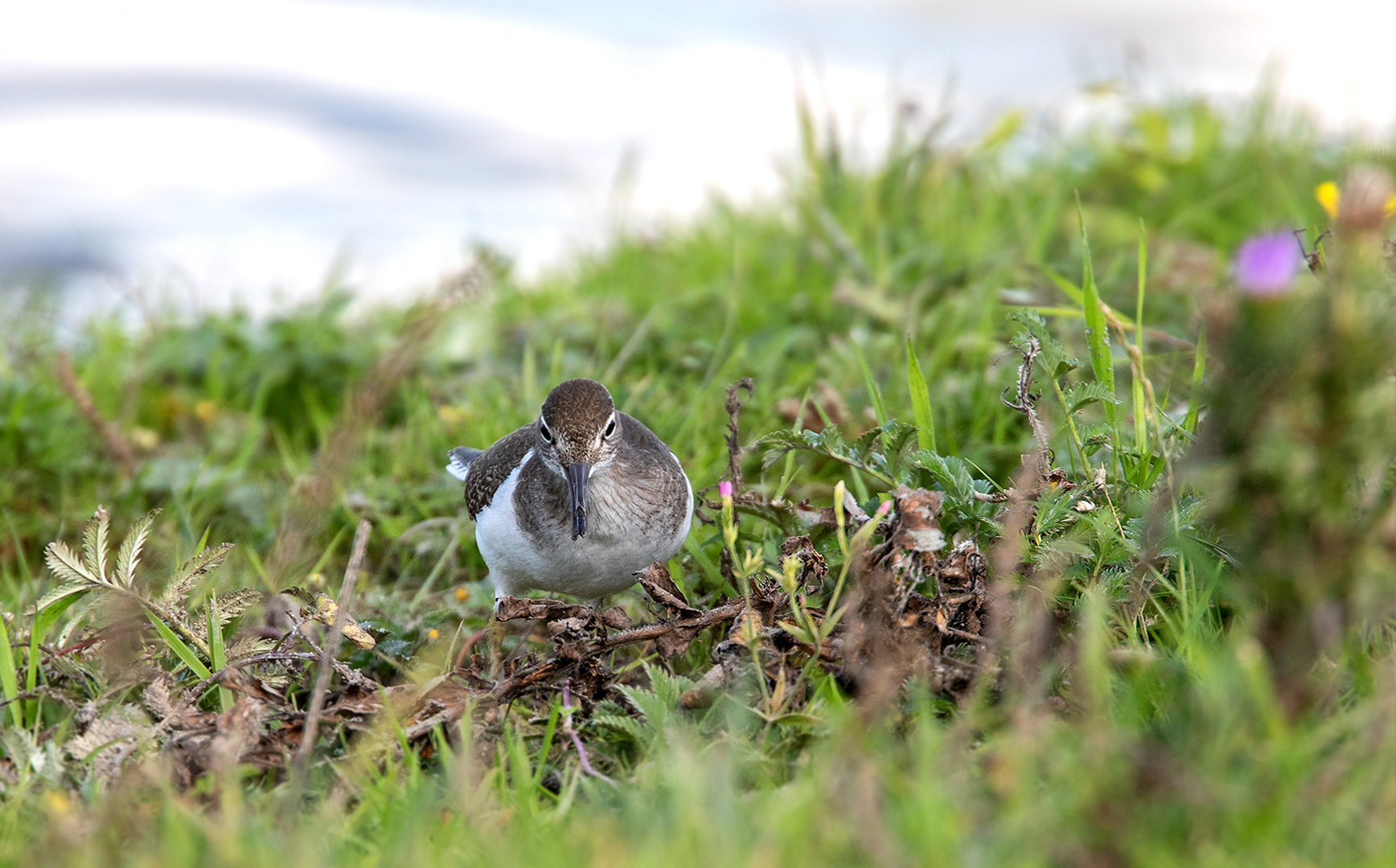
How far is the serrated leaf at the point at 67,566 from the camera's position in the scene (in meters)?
3.48

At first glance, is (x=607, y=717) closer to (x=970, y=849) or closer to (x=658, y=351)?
(x=970, y=849)

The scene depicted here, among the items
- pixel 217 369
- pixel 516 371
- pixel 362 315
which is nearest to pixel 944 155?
pixel 516 371

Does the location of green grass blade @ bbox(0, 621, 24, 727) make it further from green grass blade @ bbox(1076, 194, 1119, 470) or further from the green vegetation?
green grass blade @ bbox(1076, 194, 1119, 470)

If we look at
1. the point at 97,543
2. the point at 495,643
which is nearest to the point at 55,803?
the point at 97,543

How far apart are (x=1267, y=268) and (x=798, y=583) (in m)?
1.61

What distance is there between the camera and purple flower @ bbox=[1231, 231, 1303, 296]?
2.44m

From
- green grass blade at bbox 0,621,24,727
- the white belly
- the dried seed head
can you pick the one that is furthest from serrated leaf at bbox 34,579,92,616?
the dried seed head

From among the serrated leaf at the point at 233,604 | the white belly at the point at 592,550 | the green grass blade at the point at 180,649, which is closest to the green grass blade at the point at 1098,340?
Answer: the white belly at the point at 592,550

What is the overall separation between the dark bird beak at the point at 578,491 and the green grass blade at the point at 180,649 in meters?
1.22

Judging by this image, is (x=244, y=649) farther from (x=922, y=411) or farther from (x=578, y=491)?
(x=922, y=411)

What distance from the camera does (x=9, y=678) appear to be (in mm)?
3514

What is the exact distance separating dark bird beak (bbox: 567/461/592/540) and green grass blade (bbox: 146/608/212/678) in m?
1.22

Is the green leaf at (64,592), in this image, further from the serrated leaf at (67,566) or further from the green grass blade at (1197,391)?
the green grass blade at (1197,391)

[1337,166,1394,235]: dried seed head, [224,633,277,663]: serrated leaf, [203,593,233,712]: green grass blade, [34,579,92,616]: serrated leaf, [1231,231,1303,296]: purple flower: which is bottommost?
[224,633,277,663]: serrated leaf
